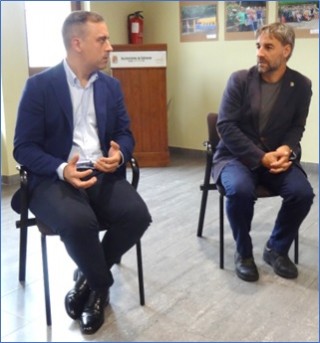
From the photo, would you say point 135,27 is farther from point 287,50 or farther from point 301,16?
point 287,50

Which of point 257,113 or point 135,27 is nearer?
point 257,113

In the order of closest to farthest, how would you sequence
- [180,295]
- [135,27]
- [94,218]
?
[94,218] < [180,295] < [135,27]

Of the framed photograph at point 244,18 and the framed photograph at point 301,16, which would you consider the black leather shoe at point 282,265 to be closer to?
the framed photograph at point 301,16

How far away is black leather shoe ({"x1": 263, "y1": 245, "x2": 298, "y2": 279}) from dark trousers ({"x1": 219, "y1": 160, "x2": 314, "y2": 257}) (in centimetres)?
3

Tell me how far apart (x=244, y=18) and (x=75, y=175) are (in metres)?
2.98

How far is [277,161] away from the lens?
7.18 feet

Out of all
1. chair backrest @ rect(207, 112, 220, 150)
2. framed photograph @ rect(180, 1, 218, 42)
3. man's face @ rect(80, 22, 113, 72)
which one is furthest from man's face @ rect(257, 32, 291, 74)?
framed photograph @ rect(180, 1, 218, 42)

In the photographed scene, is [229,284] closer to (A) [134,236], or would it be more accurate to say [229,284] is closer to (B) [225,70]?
(A) [134,236]

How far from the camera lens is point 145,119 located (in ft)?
14.3

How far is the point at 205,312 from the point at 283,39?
1329 mm

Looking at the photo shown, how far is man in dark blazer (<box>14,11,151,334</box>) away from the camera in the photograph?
68.9 inches

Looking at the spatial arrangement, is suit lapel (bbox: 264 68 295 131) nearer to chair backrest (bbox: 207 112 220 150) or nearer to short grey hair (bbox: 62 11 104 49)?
chair backrest (bbox: 207 112 220 150)

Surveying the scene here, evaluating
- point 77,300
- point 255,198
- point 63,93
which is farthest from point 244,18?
point 77,300

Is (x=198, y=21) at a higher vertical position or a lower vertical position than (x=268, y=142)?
higher
